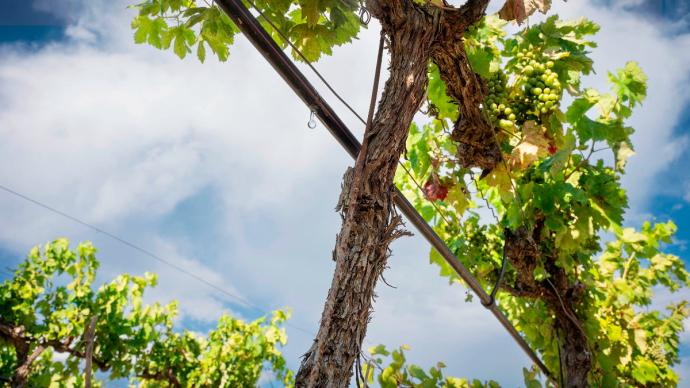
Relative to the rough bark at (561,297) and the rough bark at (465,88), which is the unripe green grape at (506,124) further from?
the rough bark at (561,297)

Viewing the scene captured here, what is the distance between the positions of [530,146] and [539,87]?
32 cm

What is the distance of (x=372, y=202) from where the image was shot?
1.02 m

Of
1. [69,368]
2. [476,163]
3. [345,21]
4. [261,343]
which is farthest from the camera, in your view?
[261,343]

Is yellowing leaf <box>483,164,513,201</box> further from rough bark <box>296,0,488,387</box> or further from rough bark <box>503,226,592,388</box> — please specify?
rough bark <box>296,0,488,387</box>

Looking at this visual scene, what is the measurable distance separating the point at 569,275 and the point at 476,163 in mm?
1488

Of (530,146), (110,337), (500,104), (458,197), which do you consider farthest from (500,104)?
(110,337)

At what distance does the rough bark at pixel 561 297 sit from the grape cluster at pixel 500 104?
0.96 meters

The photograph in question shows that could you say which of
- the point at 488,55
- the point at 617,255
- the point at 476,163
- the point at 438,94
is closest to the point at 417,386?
the point at 476,163

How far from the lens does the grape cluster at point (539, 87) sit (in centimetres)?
198

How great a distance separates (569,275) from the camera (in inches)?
121

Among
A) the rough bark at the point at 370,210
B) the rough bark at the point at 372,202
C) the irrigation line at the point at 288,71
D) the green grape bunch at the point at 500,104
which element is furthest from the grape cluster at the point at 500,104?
the irrigation line at the point at 288,71

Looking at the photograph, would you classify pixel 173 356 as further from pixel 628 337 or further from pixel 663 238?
pixel 663 238

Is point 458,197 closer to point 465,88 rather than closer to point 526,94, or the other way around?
point 526,94

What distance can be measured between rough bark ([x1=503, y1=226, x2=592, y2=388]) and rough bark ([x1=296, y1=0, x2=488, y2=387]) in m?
1.81
